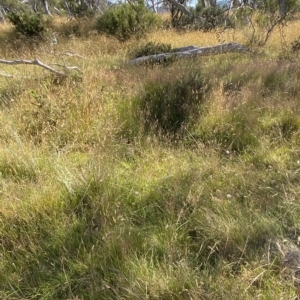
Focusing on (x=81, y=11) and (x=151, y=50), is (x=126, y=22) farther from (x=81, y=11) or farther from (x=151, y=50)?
(x=81, y=11)

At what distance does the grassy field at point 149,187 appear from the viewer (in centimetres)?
162

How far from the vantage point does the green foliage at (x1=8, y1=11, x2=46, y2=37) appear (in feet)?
32.0

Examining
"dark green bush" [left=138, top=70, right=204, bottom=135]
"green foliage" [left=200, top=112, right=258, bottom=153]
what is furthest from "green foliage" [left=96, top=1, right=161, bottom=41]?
"green foliage" [left=200, top=112, right=258, bottom=153]

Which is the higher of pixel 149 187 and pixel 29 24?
pixel 29 24

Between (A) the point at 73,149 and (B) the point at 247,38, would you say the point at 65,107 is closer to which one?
(A) the point at 73,149

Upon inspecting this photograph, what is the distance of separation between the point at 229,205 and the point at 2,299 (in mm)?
1681

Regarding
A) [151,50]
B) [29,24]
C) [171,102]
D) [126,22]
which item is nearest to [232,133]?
[171,102]

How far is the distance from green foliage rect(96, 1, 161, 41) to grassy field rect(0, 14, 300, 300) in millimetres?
6018

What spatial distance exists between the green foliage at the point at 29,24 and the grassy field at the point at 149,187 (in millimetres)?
6741

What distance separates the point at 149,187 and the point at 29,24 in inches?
393

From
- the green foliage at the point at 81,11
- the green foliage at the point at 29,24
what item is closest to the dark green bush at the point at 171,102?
the green foliage at the point at 29,24

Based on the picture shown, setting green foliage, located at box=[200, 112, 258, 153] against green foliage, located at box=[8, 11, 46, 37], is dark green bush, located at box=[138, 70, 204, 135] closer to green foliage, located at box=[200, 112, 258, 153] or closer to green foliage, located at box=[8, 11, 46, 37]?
green foliage, located at box=[200, 112, 258, 153]

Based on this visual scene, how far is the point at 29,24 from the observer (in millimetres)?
9734

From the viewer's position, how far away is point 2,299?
5.12 feet
